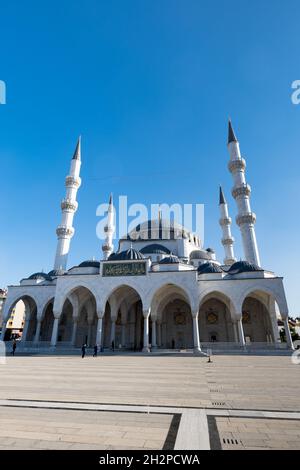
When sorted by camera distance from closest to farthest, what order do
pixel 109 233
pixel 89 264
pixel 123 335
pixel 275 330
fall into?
pixel 275 330 < pixel 123 335 < pixel 89 264 < pixel 109 233

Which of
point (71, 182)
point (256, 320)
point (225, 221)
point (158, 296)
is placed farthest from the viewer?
point (225, 221)

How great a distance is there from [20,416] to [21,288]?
86.6ft

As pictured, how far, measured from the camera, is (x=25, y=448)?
284 centimetres

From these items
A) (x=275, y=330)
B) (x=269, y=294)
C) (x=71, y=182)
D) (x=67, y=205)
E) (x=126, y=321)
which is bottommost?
(x=275, y=330)

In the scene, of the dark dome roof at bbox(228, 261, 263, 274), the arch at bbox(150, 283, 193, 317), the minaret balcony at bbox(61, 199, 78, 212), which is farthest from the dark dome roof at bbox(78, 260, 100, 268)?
the dark dome roof at bbox(228, 261, 263, 274)

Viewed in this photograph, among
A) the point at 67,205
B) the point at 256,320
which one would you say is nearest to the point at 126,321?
the point at 256,320

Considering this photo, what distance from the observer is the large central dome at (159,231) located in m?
36.6

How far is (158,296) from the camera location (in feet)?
80.2

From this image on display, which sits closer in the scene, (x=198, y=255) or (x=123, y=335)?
(x=123, y=335)

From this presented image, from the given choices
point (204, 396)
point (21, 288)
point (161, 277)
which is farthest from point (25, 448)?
point (21, 288)

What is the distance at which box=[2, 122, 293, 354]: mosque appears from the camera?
22.3 meters

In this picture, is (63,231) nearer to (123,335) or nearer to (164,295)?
(123,335)

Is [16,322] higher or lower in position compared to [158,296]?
higher

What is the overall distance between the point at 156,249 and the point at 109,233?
880 cm
